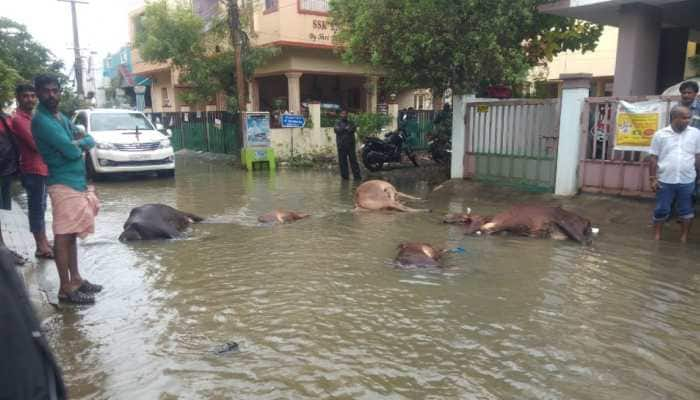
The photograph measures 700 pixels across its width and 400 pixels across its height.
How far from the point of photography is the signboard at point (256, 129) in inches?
602

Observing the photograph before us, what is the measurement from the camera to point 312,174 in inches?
558

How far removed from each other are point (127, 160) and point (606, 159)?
33.5 feet

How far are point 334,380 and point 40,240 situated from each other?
4.41 metres

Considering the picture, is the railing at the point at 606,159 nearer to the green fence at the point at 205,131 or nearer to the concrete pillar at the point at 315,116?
the concrete pillar at the point at 315,116

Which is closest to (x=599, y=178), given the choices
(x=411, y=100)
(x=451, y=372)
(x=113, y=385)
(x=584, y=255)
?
(x=584, y=255)

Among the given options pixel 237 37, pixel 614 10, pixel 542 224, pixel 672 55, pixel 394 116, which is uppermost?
pixel 237 37

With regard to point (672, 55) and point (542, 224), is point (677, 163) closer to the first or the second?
point (542, 224)

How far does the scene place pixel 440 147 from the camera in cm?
1370

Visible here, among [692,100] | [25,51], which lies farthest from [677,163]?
[25,51]

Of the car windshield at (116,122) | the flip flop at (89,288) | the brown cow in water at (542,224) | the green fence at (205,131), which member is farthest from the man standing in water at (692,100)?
the green fence at (205,131)

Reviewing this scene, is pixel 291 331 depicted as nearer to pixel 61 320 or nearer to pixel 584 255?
pixel 61 320

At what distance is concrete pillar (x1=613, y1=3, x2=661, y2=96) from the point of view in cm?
934

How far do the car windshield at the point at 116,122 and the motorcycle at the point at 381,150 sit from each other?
18.7 feet

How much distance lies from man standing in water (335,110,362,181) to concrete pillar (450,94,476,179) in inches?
97.3
